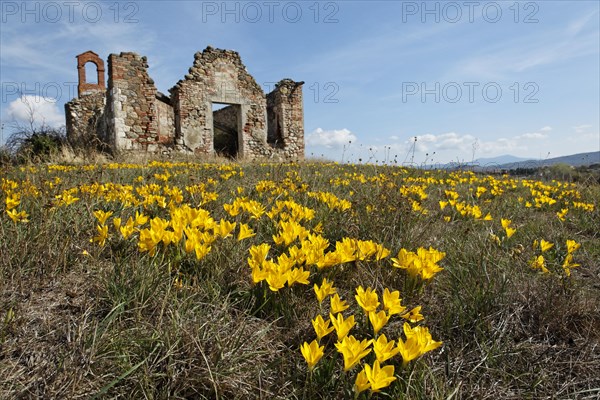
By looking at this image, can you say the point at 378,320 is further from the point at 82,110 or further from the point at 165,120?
the point at 82,110

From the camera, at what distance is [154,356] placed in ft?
4.63

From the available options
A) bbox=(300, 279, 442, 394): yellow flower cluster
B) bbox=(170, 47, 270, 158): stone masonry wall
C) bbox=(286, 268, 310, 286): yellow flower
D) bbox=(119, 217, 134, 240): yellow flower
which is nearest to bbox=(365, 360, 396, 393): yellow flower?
bbox=(300, 279, 442, 394): yellow flower cluster

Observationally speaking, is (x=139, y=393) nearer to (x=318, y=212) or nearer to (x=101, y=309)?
(x=101, y=309)

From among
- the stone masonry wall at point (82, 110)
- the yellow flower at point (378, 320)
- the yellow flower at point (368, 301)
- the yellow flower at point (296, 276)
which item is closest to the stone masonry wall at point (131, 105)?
the stone masonry wall at point (82, 110)

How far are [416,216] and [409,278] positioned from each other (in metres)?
1.60

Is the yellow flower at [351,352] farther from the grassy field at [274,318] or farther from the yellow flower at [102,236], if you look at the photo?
the yellow flower at [102,236]

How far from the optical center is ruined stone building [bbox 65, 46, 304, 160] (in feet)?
44.4

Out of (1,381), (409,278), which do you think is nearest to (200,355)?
(1,381)

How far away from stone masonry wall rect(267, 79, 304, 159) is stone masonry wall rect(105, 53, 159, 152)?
5.88 m

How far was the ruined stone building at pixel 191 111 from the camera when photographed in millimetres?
13539

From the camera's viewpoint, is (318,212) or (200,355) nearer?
(200,355)

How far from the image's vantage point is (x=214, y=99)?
618 inches

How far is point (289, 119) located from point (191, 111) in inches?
197

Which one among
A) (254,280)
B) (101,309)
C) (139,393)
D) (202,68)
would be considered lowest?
(139,393)
